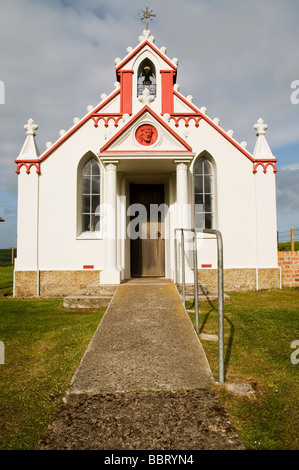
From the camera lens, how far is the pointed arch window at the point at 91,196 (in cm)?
982

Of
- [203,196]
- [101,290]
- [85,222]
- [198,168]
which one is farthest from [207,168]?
[101,290]

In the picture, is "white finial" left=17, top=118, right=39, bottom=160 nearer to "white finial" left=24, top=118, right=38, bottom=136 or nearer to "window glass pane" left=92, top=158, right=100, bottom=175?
"white finial" left=24, top=118, right=38, bottom=136

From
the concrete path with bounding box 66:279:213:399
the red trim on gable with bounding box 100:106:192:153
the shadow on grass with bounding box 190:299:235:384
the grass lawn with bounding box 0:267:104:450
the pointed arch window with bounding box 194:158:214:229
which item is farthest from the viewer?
the pointed arch window with bounding box 194:158:214:229

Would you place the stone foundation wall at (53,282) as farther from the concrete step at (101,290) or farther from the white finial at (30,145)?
the white finial at (30,145)

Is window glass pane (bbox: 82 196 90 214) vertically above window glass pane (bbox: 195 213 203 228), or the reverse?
window glass pane (bbox: 82 196 90 214)

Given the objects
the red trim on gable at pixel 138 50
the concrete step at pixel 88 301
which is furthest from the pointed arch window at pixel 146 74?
the concrete step at pixel 88 301

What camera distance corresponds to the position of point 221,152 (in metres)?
9.81

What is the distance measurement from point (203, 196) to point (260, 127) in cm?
275

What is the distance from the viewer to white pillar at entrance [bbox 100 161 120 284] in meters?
8.00

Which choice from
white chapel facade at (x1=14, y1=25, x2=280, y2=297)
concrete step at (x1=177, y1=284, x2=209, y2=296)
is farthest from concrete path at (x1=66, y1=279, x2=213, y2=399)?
white chapel facade at (x1=14, y1=25, x2=280, y2=297)

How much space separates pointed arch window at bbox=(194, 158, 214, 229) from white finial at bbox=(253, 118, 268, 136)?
6.19 ft

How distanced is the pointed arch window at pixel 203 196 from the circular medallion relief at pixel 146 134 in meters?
1.99

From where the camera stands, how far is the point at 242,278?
9562 mm

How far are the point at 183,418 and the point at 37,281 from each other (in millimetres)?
7590
